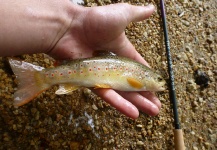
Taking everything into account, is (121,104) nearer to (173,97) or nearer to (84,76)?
(84,76)

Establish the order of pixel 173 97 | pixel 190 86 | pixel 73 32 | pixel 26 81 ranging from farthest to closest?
pixel 190 86, pixel 173 97, pixel 73 32, pixel 26 81

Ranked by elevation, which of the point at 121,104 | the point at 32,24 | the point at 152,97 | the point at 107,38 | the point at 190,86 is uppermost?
the point at 32,24

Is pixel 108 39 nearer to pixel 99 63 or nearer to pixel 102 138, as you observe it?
pixel 99 63

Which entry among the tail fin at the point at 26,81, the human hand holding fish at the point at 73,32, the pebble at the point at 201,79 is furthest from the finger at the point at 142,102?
the pebble at the point at 201,79

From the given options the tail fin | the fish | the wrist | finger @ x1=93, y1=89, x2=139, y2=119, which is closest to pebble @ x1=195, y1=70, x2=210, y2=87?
the fish

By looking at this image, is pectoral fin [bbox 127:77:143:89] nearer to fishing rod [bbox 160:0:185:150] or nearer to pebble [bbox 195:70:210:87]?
fishing rod [bbox 160:0:185:150]

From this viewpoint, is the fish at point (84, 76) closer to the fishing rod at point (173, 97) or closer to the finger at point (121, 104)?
the finger at point (121, 104)

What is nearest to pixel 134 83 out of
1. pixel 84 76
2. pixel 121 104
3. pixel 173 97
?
pixel 121 104

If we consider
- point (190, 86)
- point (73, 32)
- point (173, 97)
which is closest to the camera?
point (73, 32)
